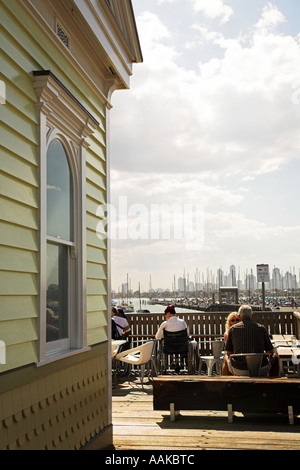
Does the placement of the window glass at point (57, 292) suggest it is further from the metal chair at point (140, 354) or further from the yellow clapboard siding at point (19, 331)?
the metal chair at point (140, 354)

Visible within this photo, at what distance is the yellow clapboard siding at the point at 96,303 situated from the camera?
5238mm

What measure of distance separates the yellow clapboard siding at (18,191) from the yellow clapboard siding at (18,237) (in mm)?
198

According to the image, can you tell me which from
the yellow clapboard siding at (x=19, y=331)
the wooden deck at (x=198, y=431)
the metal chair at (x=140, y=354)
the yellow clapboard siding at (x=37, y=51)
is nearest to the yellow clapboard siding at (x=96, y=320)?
the wooden deck at (x=198, y=431)

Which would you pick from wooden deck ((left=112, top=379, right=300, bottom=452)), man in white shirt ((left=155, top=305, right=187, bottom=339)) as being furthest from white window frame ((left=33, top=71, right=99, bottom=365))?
man in white shirt ((left=155, top=305, right=187, bottom=339))

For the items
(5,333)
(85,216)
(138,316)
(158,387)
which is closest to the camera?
(5,333)

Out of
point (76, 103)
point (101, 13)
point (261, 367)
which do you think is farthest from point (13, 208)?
point (261, 367)

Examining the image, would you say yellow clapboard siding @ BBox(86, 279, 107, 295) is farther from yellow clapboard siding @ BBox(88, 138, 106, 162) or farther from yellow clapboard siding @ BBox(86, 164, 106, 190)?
yellow clapboard siding @ BBox(88, 138, 106, 162)

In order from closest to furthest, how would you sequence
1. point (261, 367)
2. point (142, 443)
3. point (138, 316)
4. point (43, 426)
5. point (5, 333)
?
point (5, 333), point (43, 426), point (142, 443), point (261, 367), point (138, 316)

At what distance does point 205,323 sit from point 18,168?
9423 mm

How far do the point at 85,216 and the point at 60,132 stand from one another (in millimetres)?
936

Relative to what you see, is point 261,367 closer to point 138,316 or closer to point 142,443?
point 142,443

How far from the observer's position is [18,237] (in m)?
3.54

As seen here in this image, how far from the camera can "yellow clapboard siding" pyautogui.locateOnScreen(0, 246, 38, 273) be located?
10.9 feet
